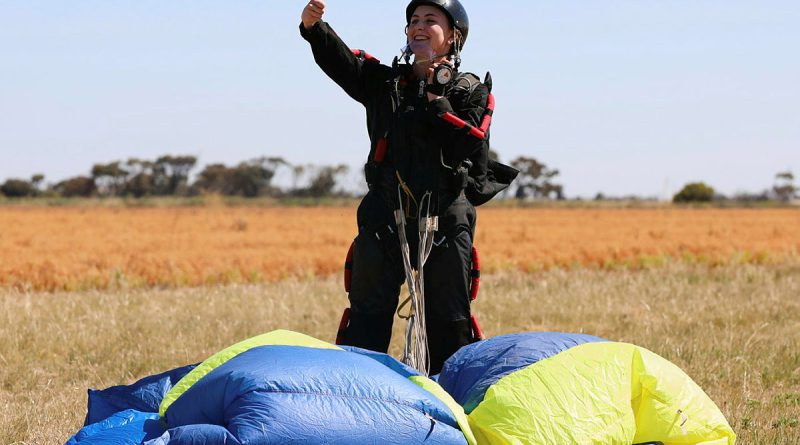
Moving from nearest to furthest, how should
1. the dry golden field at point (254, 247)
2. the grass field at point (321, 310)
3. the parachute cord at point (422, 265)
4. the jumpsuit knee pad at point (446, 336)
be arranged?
the parachute cord at point (422, 265), the jumpsuit knee pad at point (446, 336), the grass field at point (321, 310), the dry golden field at point (254, 247)

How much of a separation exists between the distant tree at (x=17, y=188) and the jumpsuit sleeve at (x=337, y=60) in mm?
57469

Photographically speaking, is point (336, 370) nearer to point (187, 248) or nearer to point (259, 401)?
point (259, 401)

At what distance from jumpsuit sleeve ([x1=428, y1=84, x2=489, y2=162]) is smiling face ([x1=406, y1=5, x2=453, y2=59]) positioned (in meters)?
0.26

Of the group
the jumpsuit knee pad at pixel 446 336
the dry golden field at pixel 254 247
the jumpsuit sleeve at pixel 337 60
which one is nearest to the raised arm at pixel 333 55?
the jumpsuit sleeve at pixel 337 60

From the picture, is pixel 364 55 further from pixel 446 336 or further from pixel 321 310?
pixel 321 310

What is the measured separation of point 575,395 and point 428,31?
1.90m

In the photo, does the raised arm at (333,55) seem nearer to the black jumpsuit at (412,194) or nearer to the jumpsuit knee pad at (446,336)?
the black jumpsuit at (412,194)

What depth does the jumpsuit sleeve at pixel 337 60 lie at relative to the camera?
15.6ft

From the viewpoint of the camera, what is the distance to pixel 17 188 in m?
58.9

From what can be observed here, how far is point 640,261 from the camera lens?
50.1 ft

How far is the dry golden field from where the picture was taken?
43.2ft

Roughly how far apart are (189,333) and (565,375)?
178 inches

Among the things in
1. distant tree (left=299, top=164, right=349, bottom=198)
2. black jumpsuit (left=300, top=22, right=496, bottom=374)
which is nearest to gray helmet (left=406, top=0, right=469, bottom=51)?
→ black jumpsuit (left=300, top=22, right=496, bottom=374)

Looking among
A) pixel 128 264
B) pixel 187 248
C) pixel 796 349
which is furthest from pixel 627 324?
pixel 187 248
